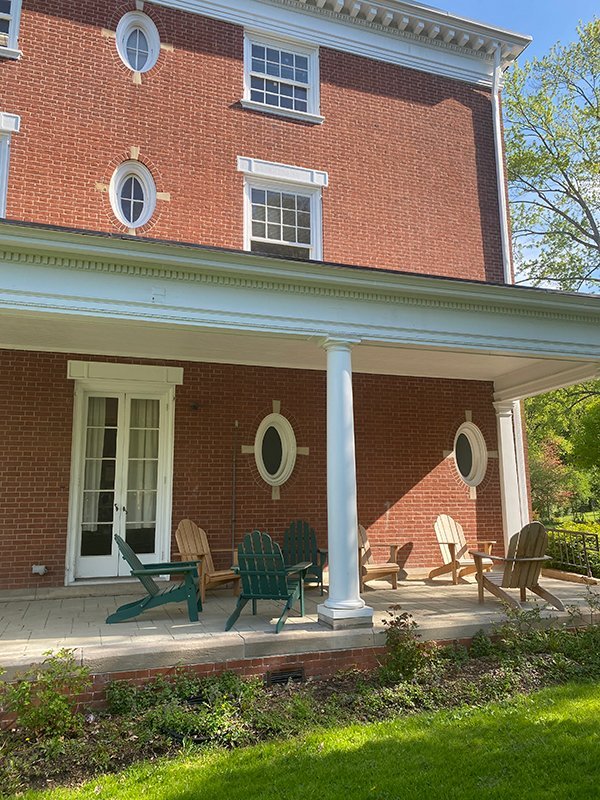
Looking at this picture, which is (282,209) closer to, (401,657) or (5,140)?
(5,140)

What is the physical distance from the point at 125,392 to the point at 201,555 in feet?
9.28

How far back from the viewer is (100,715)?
196 inches

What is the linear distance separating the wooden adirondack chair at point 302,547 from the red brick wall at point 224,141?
466 centimetres

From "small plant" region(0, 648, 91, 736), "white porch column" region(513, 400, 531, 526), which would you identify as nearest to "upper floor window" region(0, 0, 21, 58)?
"small plant" region(0, 648, 91, 736)

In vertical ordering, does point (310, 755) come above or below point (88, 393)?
below

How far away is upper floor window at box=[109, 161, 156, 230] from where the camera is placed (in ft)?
30.7

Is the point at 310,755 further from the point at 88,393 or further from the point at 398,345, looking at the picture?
the point at 88,393

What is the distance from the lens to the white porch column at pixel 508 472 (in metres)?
10.8

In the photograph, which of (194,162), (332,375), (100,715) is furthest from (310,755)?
(194,162)

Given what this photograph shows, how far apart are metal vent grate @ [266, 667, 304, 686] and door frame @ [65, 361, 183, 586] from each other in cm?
354

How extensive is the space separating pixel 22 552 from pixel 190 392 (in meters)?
3.19

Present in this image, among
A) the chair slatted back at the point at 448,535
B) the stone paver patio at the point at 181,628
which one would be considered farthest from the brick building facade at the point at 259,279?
the chair slatted back at the point at 448,535

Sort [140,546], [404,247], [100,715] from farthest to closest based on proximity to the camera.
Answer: [404,247]
[140,546]
[100,715]

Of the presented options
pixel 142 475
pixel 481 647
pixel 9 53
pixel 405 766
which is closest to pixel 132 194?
pixel 9 53
